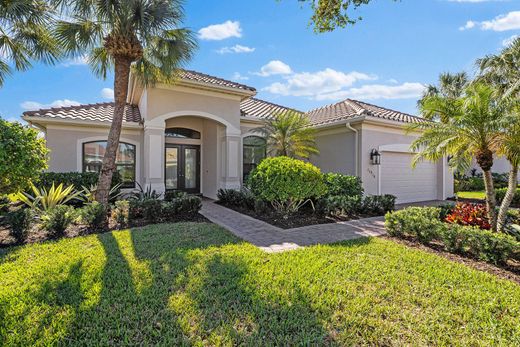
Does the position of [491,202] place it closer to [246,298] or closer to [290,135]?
[246,298]

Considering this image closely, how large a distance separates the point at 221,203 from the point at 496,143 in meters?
9.41

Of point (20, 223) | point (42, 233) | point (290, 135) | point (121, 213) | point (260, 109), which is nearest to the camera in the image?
point (20, 223)

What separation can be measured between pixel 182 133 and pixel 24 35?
23.4 feet

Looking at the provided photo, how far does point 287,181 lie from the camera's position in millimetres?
8164

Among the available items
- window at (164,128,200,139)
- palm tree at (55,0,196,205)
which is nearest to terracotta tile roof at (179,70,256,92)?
palm tree at (55,0,196,205)

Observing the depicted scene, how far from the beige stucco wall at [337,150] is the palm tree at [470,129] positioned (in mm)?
4569

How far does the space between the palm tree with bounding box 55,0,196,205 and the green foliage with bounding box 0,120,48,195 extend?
2.07 m

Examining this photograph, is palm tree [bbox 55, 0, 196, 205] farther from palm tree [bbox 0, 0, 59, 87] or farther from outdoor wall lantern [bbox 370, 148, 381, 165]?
outdoor wall lantern [bbox 370, 148, 381, 165]

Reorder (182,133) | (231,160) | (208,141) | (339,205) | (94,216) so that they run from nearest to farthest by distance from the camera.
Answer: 1. (94,216)
2. (339,205)
3. (231,160)
4. (208,141)
5. (182,133)

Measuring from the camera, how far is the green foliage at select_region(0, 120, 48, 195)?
18.9 feet

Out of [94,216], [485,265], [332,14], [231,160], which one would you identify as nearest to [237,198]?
[231,160]

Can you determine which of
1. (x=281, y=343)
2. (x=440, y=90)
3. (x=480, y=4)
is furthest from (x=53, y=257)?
(x=440, y=90)

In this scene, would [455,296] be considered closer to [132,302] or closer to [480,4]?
[132,302]

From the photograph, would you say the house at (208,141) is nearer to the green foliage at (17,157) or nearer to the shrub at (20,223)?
the green foliage at (17,157)
